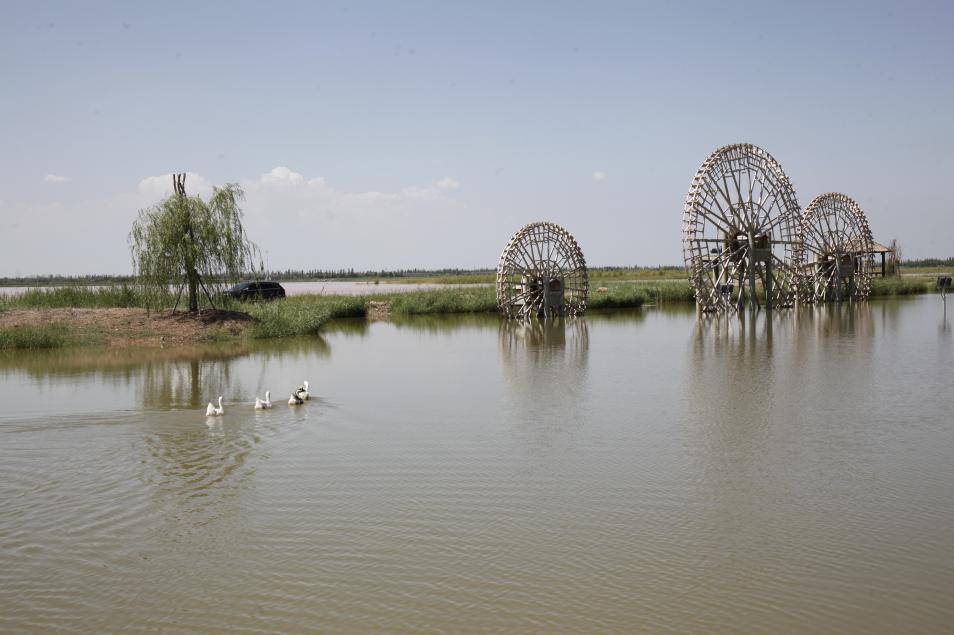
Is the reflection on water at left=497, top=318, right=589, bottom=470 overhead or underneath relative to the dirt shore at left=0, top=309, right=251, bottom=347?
underneath

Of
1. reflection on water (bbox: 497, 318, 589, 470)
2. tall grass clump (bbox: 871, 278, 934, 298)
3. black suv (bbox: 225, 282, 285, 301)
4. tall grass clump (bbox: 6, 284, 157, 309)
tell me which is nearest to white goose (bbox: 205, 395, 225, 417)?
reflection on water (bbox: 497, 318, 589, 470)

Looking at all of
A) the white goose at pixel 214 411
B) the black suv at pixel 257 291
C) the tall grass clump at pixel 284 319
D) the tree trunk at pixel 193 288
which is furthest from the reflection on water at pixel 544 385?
the black suv at pixel 257 291

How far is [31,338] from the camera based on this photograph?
23891 mm

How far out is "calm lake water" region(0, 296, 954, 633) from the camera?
20.0 feet

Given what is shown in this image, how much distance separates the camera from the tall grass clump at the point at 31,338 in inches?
936

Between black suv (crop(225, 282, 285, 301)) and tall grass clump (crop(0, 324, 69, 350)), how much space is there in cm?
1213

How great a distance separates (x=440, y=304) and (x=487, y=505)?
32.0 meters

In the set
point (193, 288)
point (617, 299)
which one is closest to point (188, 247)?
point (193, 288)

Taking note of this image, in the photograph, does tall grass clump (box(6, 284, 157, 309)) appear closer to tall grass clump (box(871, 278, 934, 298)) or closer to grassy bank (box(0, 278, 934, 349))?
grassy bank (box(0, 278, 934, 349))

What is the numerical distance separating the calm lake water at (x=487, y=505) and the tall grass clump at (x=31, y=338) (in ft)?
26.4

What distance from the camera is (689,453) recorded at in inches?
404

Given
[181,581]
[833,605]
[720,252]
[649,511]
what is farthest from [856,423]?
[720,252]

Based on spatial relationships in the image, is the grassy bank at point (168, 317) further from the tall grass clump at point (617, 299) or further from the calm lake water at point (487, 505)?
the calm lake water at point (487, 505)

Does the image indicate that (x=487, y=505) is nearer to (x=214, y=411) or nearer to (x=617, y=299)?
(x=214, y=411)
